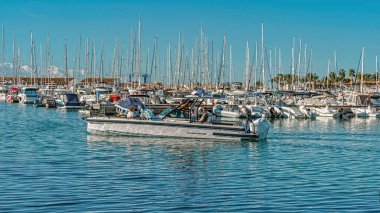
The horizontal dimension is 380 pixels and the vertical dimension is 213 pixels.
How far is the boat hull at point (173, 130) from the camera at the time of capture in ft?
121

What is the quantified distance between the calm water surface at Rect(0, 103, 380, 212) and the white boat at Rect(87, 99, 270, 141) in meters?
0.65

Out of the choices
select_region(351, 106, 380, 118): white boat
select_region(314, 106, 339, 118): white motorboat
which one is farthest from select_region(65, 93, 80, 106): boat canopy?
select_region(351, 106, 380, 118): white boat

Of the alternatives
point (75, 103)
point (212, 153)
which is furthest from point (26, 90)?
point (212, 153)

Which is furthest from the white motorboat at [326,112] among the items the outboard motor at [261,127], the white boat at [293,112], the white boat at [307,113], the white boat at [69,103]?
the outboard motor at [261,127]

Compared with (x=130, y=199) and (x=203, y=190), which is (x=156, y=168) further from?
(x=130, y=199)

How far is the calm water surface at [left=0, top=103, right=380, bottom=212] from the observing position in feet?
60.6

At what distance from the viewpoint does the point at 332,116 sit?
72562 millimetres

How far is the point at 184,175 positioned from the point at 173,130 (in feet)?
44.9

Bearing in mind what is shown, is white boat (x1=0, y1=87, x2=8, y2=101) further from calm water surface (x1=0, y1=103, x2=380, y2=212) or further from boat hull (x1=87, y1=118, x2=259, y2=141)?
boat hull (x1=87, y1=118, x2=259, y2=141)

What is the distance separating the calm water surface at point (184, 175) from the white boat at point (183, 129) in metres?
0.65

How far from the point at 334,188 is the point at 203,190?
426 centimetres

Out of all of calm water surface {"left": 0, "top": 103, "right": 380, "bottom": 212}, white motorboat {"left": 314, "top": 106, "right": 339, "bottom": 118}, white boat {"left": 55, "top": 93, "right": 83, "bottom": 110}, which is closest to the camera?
calm water surface {"left": 0, "top": 103, "right": 380, "bottom": 212}

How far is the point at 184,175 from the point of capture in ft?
79.2

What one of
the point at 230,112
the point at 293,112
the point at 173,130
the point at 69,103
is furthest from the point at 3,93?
the point at 173,130
